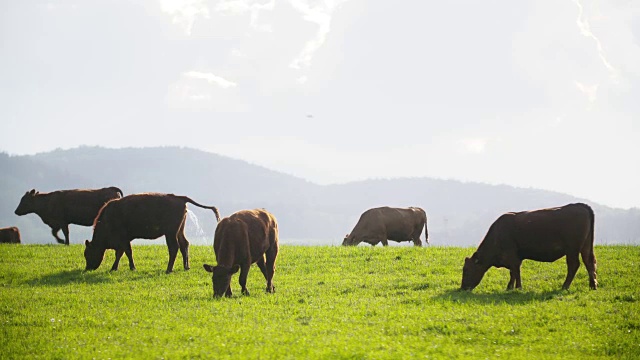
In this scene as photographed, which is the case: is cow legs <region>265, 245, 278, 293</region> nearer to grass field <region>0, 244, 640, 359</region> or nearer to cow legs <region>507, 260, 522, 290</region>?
grass field <region>0, 244, 640, 359</region>

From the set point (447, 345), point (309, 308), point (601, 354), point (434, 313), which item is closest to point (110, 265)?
point (309, 308)

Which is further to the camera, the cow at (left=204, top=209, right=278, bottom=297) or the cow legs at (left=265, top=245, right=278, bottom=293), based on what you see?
the cow legs at (left=265, top=245, right=278, bottom=293)

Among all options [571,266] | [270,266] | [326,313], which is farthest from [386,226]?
[326,313]

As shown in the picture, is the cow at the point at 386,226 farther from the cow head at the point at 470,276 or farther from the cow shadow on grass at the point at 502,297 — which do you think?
the cow shadow on grass at the point at 502,297

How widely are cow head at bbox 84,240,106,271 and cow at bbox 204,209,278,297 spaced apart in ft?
23.4

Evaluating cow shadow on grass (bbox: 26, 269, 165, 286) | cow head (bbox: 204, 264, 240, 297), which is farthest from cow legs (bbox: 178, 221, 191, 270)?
cow head (bbox: 204, 264, 240, 297)

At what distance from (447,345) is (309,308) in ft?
15.6

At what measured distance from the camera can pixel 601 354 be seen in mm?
12883

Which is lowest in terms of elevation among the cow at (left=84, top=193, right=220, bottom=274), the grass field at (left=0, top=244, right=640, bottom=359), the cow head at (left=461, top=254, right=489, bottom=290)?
the grass field at (left=0, top=244, right=640, bottom=359)

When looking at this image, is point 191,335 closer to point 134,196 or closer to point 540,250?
point 540,250

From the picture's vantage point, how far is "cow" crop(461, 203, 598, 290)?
1941cm

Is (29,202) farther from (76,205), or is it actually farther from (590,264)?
(590,264)

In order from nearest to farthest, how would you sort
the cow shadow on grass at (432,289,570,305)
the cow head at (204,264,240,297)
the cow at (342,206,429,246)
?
the cow shadow on grass at (432,289,570,305) < the cow head at (204,264,240,297) < the cow at (342,206,429,246)

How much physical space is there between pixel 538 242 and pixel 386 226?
21026mm
